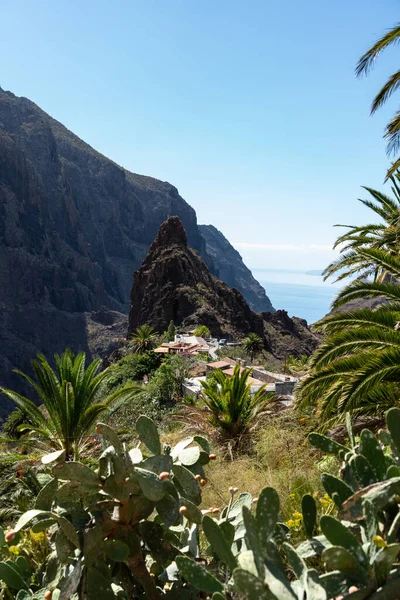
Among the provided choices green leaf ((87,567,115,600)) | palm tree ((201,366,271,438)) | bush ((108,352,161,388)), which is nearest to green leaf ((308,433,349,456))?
green leaf ((87,567,115,600))

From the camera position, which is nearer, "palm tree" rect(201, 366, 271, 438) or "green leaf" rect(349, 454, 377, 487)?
"green leaf" rect(349, 454, 377, 487)

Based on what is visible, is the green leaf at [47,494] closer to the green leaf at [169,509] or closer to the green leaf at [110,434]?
the green leaf at [110,434]

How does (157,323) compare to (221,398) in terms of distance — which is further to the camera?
(157,323)

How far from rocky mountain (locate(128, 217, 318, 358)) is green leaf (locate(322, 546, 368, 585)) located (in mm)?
51809

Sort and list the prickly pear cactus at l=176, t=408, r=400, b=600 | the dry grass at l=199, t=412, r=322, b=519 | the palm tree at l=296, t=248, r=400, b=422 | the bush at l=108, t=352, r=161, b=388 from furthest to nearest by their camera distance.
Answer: the bush at l=108, t=352, r=161, b=388 → the palm tree at l=296, t=248, r=400, b=422 → the dry grass at l=199, t=412, r=322, b=519 → the prickly pear cactus at l=176, t=408, r=400, b=600

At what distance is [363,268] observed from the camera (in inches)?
519

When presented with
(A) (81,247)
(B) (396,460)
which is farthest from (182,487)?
(A) (81,247)

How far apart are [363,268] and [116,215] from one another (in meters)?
145

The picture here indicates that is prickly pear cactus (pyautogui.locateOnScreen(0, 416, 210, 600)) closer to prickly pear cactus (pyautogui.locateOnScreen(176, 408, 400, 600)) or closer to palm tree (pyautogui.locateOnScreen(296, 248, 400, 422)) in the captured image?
prickly pear cactus (pyautogui.locateOnScreen(176, 408, 400, 600))

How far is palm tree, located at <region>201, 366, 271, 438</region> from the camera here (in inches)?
356

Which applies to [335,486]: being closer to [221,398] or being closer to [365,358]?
[365,358]

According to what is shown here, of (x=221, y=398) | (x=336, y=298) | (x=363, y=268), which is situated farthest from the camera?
(x=363, y=268)

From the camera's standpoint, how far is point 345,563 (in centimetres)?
142

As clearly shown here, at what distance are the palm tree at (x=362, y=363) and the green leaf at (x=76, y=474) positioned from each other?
14.2 feet
